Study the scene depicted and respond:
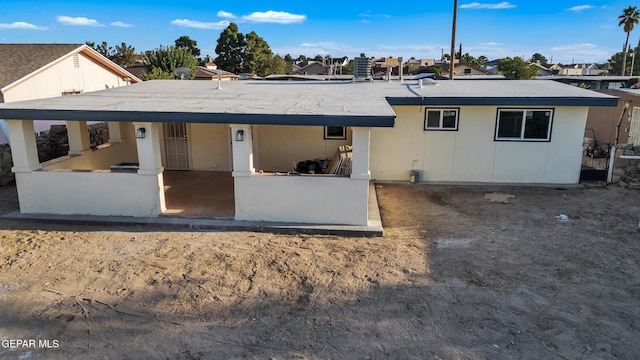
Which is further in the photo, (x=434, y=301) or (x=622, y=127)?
(x=622, y=127)

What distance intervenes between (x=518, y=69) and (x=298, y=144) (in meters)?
31.9

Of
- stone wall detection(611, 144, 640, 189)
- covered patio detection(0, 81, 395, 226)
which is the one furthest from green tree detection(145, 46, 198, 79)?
stone wall detection(611, 144, 640, 189)

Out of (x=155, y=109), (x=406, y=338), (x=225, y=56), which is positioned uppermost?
(x=225, y=56)

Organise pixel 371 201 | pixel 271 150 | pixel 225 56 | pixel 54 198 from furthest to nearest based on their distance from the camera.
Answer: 1. pixel 225 56
2. pixel 271 150
3. pixel 371 201
4. pixel 54 198

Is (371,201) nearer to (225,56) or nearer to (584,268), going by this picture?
(584,268)

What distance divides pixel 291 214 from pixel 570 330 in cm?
494

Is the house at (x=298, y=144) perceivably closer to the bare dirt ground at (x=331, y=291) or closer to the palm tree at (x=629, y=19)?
the bare dirt ground at (x=331, y=291)

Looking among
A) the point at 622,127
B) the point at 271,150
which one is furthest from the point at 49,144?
the point at 622,127

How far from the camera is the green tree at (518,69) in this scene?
1448 inches

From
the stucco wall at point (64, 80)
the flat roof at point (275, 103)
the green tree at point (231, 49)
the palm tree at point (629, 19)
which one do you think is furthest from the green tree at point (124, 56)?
the palm tree at point (629, 19)

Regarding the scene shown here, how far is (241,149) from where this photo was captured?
796 cm

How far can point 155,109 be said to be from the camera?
805 cm

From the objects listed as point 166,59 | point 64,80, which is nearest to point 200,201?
point 64,80

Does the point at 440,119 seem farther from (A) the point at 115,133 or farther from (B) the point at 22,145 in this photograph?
(B) the point at 22,145
